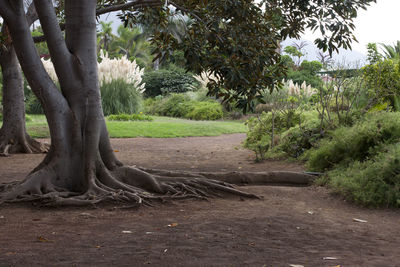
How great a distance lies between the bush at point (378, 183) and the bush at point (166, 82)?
2404cm

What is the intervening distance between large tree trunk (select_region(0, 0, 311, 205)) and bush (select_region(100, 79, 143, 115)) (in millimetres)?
12173

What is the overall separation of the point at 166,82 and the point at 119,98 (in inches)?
459

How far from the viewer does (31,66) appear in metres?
5.97

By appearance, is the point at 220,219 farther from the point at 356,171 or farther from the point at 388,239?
the point at 356,171

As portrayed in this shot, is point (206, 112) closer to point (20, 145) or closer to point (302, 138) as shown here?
point (20, 145)

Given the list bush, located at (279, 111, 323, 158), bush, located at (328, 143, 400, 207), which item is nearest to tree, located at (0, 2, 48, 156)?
bush, located at (279, 111, 323, 158)

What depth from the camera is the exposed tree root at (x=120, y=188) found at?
18.2 feet

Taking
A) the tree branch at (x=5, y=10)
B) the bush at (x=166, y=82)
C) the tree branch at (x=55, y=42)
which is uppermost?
the bush at (x=166, y=82)

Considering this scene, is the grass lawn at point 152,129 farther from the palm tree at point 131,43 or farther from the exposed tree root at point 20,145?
the palm tree at point 131,43

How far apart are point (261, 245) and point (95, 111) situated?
10.2ft

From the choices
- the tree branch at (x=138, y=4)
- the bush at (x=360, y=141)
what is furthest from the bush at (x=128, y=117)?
the bush at (x=360, y=141)

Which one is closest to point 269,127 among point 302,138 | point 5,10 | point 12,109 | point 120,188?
point 302,138

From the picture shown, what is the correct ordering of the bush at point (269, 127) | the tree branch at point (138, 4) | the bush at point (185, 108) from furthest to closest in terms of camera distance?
the bush at point (185, 108)
the bush at point (269, 127)
the tree branch at point (138, 4)

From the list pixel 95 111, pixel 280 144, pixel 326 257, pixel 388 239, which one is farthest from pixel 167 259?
pixel 280 144
